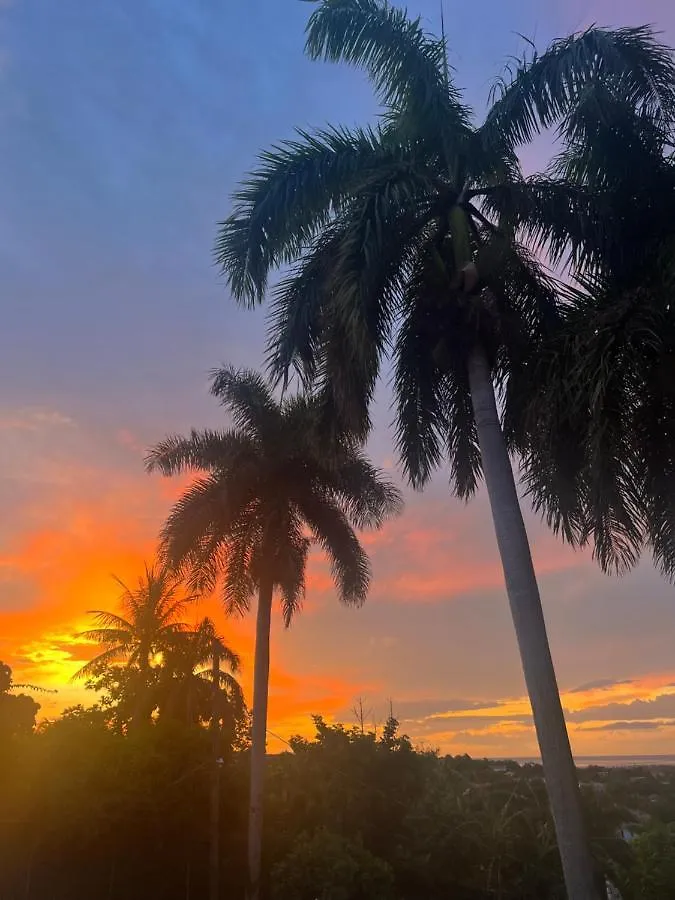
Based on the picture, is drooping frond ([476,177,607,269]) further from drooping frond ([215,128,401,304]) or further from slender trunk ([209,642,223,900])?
slender trunk ([209,642,223,900])

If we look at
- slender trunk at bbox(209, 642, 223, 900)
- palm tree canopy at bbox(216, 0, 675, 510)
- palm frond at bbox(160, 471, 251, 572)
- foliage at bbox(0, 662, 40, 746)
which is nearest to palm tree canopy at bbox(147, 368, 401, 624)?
palm frond at bbox(160, 471, 251, 572)

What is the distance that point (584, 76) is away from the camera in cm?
971

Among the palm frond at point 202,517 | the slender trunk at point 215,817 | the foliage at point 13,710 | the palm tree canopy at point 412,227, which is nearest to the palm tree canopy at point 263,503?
the palm frond at point 202,517

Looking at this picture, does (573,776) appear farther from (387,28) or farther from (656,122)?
(387,28)

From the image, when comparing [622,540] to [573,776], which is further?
[622,540]

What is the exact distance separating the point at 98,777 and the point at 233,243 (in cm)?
1605

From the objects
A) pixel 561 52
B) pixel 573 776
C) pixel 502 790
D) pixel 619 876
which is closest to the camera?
pixel 573 776

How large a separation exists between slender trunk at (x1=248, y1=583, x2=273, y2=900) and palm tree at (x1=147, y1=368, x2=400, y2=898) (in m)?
0.04

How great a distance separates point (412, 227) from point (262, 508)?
13.0m

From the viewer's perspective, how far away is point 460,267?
10.3 metres

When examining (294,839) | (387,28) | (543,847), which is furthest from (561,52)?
(543,847)

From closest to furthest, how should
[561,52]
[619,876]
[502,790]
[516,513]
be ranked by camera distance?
[516,513], [561,52], [619,876], [502,790]

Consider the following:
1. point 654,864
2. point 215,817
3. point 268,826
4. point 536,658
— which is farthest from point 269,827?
point 536,658

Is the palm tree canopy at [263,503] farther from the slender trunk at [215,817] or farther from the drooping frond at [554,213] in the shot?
the drooping frond at [554,213]
